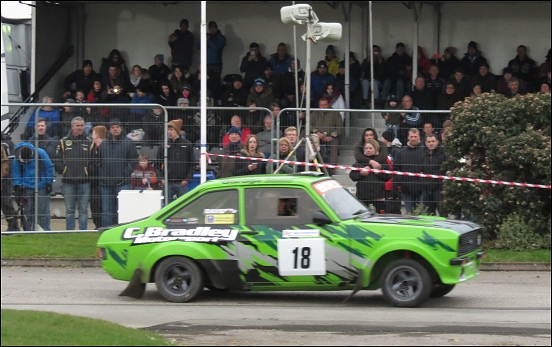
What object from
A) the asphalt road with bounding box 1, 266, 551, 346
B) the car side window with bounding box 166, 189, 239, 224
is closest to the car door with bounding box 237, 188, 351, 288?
the car side window with bounding box 166, 189, 239, 224

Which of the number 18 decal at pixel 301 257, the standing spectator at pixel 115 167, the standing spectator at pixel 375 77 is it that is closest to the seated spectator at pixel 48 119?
the standing spectator at pixel 115 167

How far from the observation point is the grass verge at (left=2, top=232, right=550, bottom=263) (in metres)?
14.5

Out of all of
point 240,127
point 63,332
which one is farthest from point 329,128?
point 63,332

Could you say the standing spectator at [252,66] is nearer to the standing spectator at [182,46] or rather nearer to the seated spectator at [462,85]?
the standing spectator at [182,46]

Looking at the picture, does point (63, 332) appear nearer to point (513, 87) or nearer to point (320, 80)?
point (513, 87)

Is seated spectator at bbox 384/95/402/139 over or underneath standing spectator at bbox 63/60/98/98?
underneath

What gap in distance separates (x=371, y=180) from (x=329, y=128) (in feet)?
4.32

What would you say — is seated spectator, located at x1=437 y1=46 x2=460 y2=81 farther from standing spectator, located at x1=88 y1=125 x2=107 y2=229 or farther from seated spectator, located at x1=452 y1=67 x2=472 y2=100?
standing spectator, located at x1=88 y1=125 x2=107 y2=229

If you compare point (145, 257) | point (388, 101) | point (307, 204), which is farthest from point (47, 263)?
point (388, 101)

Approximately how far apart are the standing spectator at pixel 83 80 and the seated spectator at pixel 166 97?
6.06 feet

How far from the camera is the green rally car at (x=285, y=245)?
1079cm

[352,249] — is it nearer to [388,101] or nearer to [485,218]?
[485,218]

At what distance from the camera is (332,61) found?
2325 cm

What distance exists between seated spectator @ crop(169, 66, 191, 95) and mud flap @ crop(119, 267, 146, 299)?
11723mm
